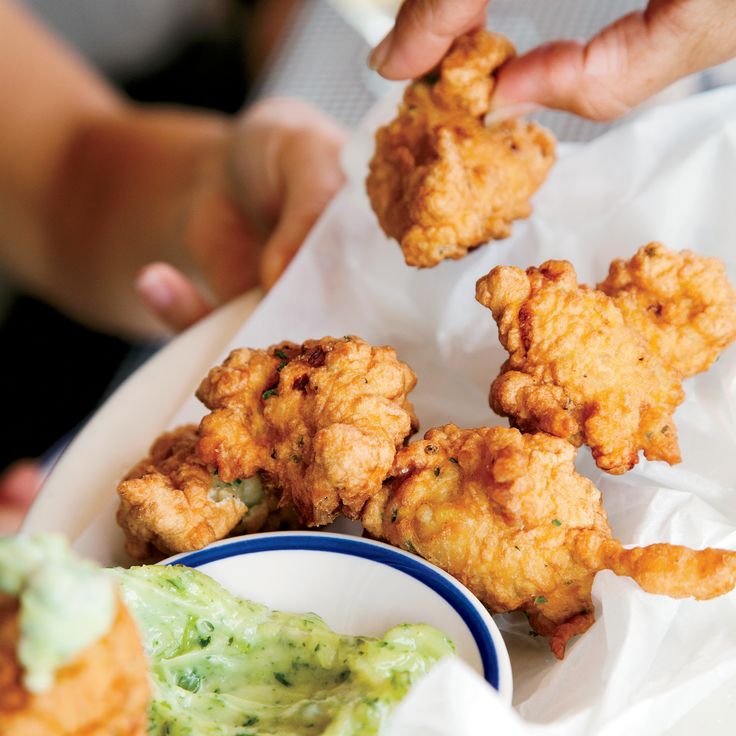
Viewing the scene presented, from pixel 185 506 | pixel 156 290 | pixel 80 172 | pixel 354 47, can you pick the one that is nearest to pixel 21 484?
pixel 80 172

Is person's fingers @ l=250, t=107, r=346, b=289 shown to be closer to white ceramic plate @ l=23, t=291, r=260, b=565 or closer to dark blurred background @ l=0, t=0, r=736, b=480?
white ceramic plate @ l=23, t=291, r=260, b=565

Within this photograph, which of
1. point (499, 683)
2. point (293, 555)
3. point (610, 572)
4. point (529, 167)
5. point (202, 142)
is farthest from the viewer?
point (202, 142)

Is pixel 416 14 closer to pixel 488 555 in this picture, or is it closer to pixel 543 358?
pixel 543 358

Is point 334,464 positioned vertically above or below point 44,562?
below

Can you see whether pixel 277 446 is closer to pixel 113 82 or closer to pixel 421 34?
pixel 421 34

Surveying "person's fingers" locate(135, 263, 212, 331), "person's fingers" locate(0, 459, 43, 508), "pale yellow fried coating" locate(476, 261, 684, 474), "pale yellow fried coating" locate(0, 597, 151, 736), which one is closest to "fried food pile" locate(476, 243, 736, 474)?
"pale yellow fried coating" locate(476, 261, 684, 474)

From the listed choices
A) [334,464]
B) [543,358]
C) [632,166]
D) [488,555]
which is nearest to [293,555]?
[334,464]

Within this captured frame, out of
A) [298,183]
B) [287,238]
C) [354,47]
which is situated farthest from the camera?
[354,47]
